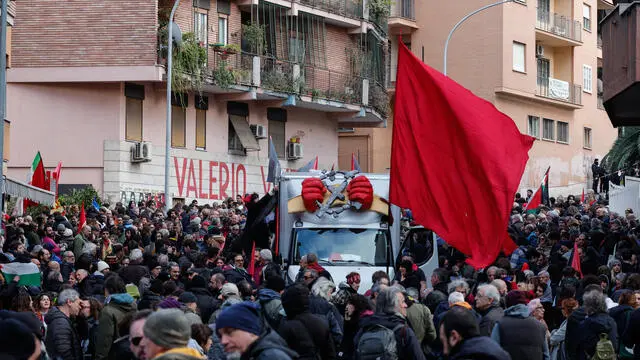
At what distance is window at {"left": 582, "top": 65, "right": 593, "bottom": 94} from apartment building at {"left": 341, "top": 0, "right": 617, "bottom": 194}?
0.05m

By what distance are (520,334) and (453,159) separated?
4220 millimetres

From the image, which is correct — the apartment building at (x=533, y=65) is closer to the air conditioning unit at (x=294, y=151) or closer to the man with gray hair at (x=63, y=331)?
the air conditioning unit at (x=294, y=151)

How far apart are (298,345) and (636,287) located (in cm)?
522

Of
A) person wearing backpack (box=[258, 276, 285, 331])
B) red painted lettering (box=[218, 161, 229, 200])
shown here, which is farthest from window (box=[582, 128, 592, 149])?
person wearing backpack (box=[258, 276, 285, 331])

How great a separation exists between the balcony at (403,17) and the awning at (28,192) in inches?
1161

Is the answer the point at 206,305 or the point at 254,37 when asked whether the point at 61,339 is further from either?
the point at 254,37

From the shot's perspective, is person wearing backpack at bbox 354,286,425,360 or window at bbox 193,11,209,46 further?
window at bbox 193,11,209,46

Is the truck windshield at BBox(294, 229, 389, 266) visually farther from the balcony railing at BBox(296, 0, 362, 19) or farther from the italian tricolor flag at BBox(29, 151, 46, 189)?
the balcony railing at BBox(296, 0, 362, 19)

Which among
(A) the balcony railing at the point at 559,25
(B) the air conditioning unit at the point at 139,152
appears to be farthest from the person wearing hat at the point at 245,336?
(A) the balcony railing at the point at 559,25

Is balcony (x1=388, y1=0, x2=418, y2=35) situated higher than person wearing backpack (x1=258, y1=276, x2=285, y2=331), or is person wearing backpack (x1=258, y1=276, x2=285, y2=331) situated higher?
balcony (x1=388, y1=0, x2=418, y2=35)

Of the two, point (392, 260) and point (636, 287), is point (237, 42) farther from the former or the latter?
point (636, 287)

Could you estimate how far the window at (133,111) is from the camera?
126 ft

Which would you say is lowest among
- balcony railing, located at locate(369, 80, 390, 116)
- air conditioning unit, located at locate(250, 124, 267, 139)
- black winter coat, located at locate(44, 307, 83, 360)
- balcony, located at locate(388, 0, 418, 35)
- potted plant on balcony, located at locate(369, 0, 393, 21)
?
black winter coat, located at locate(44, 307, 83, 360)

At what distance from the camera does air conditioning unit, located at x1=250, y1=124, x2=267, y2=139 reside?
141 feet
